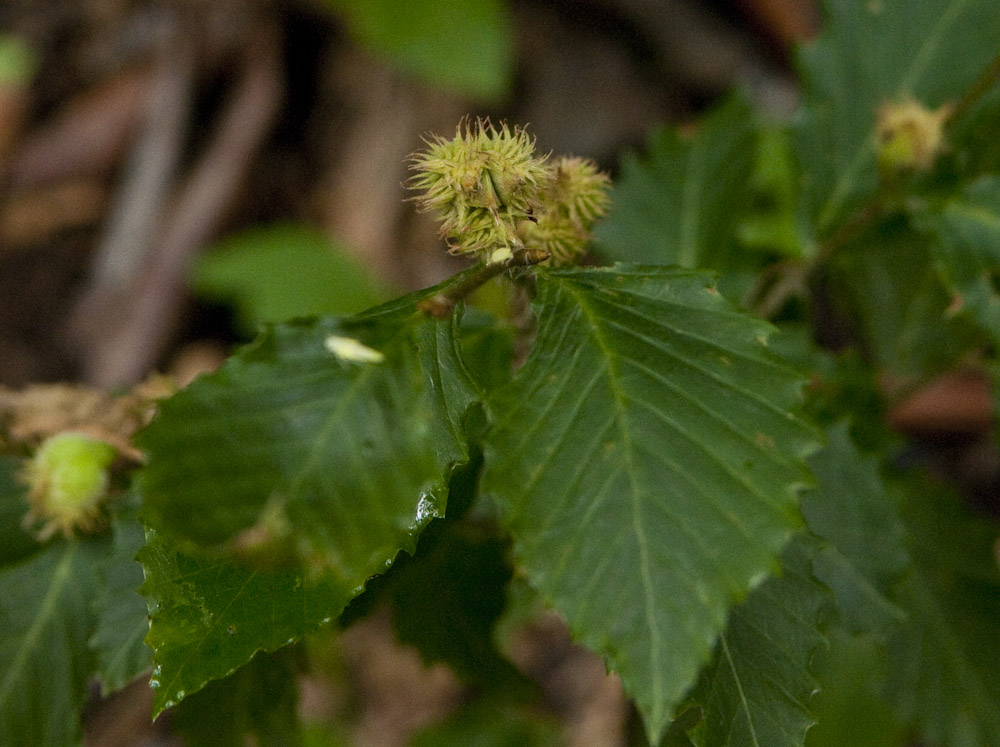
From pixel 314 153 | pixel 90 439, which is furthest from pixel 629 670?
pixel 314 153

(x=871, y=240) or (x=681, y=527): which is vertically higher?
(x=871, y=240)

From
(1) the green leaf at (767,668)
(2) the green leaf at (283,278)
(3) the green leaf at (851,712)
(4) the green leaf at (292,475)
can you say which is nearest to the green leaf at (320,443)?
(4) the green leaf at (292,475)

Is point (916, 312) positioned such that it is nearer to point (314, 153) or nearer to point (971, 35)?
point (971, 35)

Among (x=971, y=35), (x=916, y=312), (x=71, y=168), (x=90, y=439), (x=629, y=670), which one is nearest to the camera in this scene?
(x=629, y=670)

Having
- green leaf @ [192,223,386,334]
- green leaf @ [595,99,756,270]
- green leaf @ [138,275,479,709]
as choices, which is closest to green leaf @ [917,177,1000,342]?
green leaf @ [595,99,756,270]

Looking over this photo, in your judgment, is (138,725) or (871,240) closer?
(871,240)

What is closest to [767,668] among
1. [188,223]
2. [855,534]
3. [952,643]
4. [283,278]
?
[855,534]

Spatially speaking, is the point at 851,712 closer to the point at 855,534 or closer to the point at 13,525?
the point at 855,534
